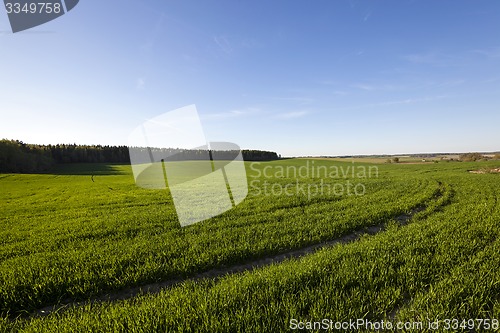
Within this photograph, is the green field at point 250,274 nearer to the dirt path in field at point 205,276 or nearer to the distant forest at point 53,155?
the dirt path in field at point 205,276

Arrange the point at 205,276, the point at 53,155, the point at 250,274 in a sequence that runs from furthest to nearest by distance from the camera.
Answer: the point at 53,155
the point at 205,276
the point at 250,274

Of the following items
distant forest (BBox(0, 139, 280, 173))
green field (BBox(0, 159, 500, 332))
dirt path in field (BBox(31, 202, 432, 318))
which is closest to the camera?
green field (BBox(0, 159, 500, 332))

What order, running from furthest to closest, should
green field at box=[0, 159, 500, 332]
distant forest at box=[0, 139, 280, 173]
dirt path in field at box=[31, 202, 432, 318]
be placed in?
distant forest at box=[0, 139, 280, 173] → dirt path in field at box=[31, 202, 432, 318] → green field at box=[0, 159, 500, 332]

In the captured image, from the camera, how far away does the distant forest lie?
7450 centimetres

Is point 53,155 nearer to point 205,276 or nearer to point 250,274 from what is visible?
point 205,276

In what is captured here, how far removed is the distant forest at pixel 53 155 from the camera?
74500mm

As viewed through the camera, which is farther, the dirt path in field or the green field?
the dirt path in field

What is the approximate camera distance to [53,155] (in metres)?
102

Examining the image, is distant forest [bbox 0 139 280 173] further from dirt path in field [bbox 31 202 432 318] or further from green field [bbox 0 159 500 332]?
dirt path in field [bbox 31 202 432 318]

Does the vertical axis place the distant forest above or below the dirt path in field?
above

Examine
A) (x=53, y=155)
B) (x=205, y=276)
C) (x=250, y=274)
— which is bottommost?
(x=205, y=276)

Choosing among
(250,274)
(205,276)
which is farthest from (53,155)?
(250,274)

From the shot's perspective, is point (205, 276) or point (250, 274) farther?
point (205, 276)

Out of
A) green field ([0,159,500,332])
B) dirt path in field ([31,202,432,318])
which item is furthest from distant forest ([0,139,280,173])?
dirt path in field ([31,202,432,318])
